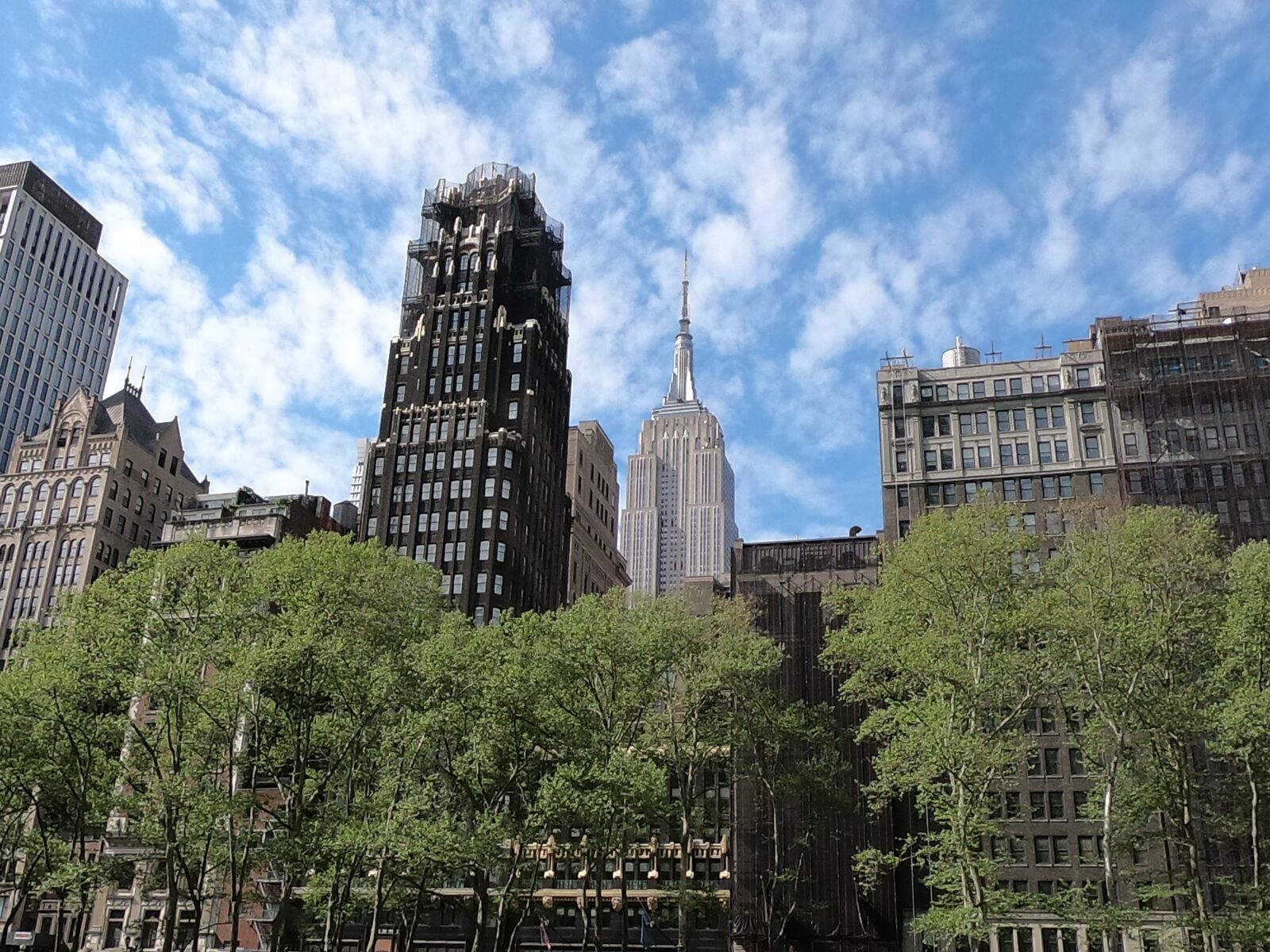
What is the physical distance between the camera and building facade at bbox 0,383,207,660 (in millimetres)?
108000

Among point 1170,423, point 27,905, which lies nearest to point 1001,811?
Answer: point 1170,423

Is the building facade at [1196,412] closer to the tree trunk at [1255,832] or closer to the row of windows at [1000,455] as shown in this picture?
the row of windows at [1000,455]

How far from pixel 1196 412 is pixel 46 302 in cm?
13644

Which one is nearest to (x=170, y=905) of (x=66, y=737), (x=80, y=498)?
(x=66, y=737)

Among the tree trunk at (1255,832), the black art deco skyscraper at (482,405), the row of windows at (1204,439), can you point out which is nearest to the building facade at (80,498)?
the black art deco skyscraper at (482,405)

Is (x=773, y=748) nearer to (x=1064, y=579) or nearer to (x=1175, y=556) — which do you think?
(x=1064, y=579)

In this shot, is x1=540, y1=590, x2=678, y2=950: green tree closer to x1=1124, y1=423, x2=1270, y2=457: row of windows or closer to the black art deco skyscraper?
the black art deco skyscraper

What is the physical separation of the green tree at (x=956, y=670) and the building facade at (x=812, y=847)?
503 inches

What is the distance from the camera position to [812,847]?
70188 mm

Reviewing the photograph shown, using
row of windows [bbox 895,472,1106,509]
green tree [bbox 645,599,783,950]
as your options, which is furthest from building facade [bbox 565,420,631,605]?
green tree [bbox 645,599,783,950]

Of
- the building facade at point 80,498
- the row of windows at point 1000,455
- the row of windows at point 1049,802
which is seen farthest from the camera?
the building facade at point 80,498

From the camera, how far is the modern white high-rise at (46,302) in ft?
465

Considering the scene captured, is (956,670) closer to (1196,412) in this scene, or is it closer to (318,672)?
(318,672)

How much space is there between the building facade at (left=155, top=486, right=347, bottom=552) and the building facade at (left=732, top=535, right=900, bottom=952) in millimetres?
38953
